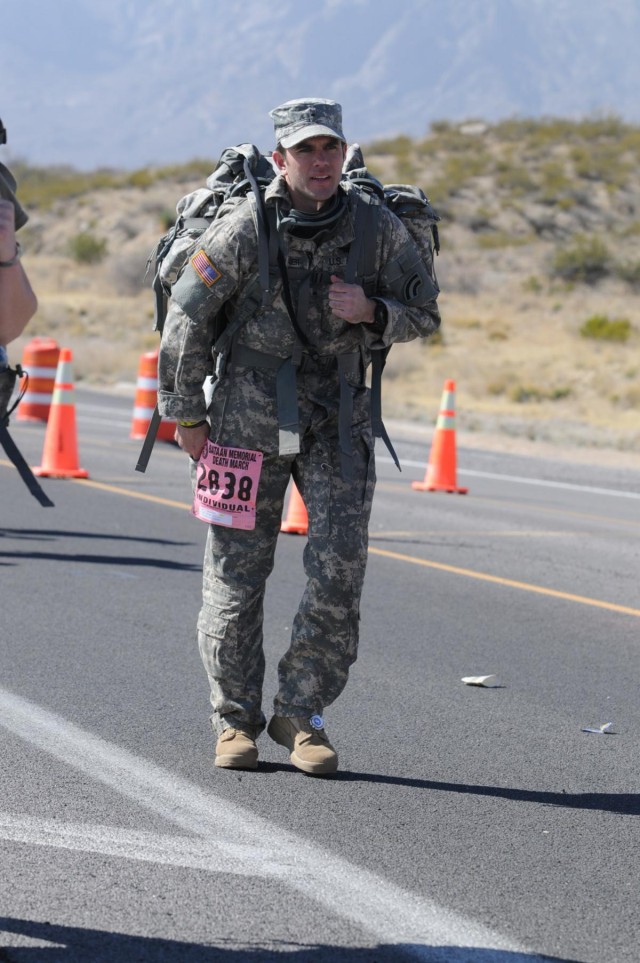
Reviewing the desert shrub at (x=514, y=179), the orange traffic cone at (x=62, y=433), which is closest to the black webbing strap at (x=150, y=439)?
the orange traffic cone at (x=62, y=433)

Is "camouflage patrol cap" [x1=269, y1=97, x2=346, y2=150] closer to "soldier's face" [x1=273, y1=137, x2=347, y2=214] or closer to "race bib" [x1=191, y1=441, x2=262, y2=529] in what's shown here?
"soldier's face" [x1=273, y1=137, x2=347, y2=214]

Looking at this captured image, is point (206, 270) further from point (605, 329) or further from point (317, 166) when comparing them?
point (605, 329)

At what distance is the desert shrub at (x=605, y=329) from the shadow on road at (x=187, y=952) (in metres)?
35.1

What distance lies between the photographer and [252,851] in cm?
421

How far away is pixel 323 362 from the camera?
16.7 ft

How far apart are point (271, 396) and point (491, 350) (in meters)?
33.3

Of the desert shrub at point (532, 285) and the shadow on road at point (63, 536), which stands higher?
the desert shrub at point (532, 285)

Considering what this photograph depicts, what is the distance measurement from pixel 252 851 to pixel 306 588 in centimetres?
101

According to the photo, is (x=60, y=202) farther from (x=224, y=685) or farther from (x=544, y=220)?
(x=224, y=685)

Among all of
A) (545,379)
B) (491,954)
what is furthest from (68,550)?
(545,379)

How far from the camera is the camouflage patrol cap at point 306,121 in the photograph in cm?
480

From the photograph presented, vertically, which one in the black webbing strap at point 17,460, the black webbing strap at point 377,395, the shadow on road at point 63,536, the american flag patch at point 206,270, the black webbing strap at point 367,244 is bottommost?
the shadow on road at point 63,536

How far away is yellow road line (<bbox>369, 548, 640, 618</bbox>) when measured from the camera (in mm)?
8805

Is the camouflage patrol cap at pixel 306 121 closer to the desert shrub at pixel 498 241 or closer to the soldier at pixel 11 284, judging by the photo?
the soldier at pixel 11 284
